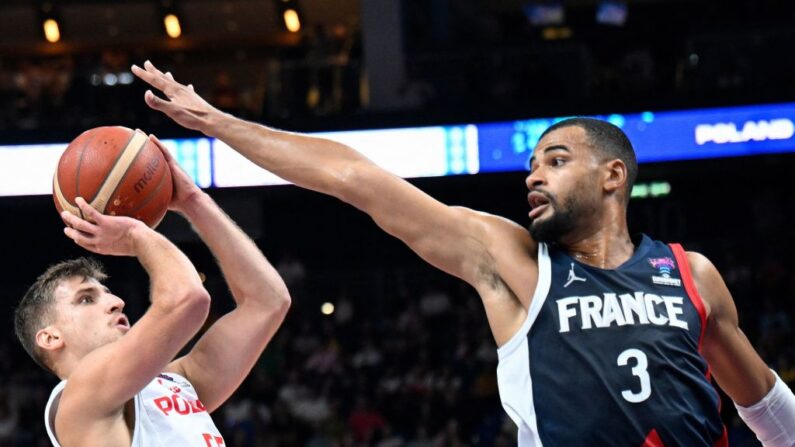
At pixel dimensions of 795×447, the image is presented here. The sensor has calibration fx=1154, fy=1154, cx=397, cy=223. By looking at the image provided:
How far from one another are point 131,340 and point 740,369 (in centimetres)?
190

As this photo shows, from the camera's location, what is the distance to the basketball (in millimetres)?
3881

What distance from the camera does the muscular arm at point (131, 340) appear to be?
11.8 ft

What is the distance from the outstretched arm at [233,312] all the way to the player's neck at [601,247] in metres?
1.41

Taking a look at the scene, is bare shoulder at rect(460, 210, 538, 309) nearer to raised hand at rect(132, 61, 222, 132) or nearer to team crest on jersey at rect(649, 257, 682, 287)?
team crest on jersey at rect(649, 257, 682, 287)

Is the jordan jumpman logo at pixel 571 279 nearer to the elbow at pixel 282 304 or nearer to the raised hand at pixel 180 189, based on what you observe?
the elbow at pixel 282 304

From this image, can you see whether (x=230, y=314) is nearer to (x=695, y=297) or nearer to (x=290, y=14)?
(x=695, y=297)

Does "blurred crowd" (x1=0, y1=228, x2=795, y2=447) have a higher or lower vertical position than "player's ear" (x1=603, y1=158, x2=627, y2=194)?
lower

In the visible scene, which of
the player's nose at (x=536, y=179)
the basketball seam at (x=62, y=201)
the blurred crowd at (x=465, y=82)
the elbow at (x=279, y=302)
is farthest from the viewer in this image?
the blurred crowd at (x=465, y=82)

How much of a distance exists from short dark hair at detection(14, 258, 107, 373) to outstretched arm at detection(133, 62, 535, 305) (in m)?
1.07

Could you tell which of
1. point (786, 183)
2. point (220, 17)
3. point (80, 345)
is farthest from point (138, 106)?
point (80, 345)

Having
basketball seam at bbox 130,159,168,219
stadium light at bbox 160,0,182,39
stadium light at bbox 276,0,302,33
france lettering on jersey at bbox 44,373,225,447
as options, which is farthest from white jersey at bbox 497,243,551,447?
stadium light at bbox 160,0,182,39

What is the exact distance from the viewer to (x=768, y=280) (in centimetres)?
1339

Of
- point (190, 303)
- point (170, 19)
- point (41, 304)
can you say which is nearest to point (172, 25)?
point (170, 19)

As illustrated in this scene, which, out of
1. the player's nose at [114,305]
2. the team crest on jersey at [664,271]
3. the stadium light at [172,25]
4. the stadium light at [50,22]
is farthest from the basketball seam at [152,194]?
the stadium light at [50,22]
